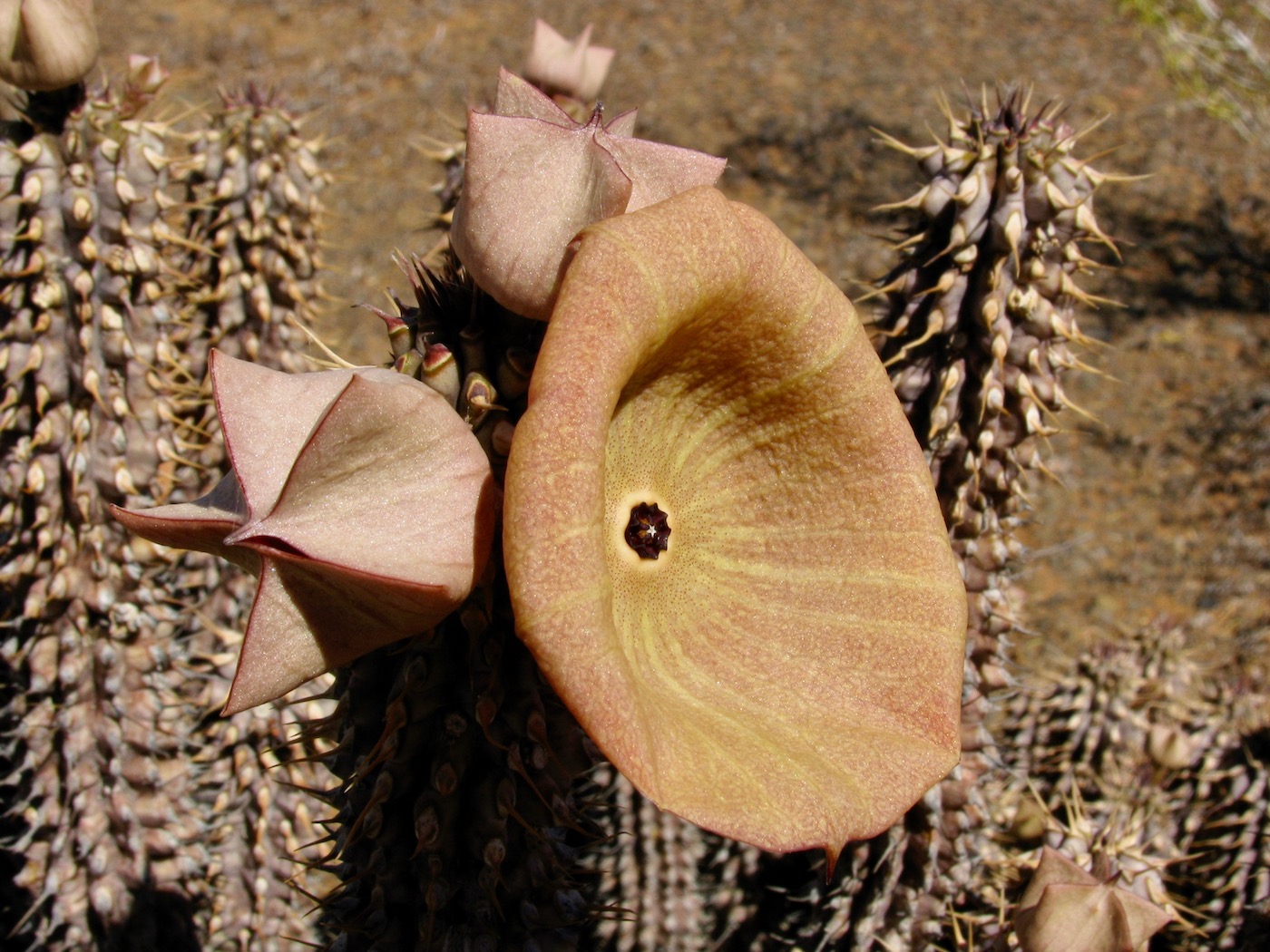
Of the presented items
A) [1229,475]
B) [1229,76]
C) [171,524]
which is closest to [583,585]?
[171,524]

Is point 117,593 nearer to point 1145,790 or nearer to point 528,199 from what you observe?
point 528,199

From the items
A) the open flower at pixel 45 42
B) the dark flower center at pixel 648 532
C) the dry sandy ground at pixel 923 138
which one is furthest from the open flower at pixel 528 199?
the dry sandy ground at pixel 923 138

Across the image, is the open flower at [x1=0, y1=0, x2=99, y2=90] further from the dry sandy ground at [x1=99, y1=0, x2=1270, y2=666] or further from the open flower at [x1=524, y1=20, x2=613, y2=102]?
the dry sandy ground at [x1=99, y1=0, x2=1270, y2=666]

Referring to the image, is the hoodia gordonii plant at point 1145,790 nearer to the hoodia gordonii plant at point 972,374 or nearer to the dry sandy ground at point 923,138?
the hoodia gordonii plant at point 972,374

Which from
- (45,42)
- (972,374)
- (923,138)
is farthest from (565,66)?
(923,138)

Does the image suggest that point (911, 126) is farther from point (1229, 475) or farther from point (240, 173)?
point (240, 173)

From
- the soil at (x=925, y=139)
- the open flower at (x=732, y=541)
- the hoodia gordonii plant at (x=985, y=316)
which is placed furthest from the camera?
the soil at (x=925, y=139)

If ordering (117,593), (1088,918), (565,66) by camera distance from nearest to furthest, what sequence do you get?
1. (1088,918)
2. (117,593)
3. (565,66)
